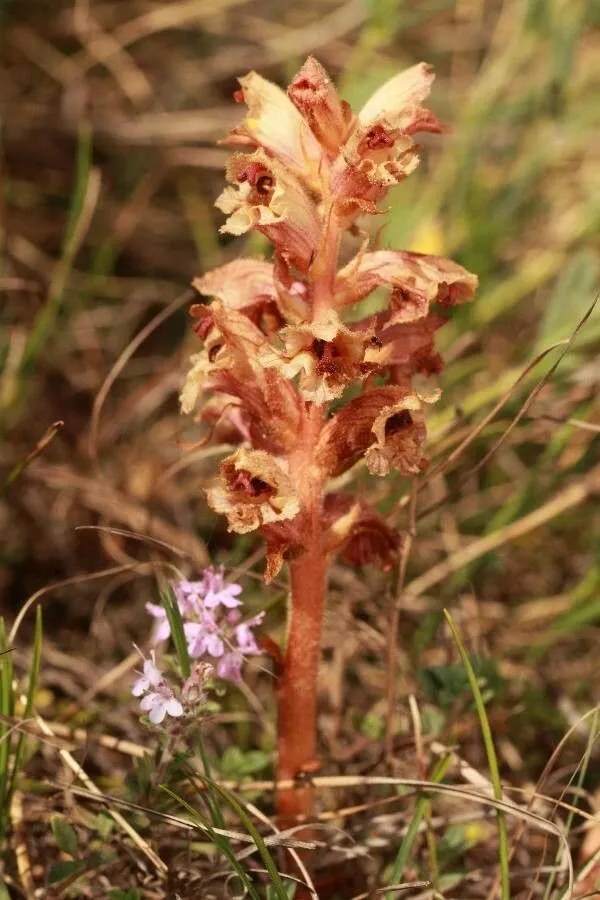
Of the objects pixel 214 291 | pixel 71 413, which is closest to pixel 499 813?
pixel 214 291

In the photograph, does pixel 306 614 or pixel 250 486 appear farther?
pixel 306 614

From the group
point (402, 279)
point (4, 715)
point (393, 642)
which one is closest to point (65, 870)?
point (4, 715)

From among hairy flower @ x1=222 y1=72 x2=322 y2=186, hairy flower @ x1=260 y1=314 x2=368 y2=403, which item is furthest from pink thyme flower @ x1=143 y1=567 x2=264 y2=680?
hairy flower @ x1=222 y1=72 x2=322 y2=186

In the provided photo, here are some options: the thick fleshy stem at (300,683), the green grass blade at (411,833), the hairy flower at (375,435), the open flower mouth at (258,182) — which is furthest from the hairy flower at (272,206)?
the green grass blade at (411,833)

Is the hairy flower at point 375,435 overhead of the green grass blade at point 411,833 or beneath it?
overhead

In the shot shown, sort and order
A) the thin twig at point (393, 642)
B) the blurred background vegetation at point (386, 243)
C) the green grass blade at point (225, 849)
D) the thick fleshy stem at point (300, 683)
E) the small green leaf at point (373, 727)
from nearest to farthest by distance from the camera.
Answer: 1. the green grass blade at point (225, 849)
2. the thick fleshy stem at point (300, 683)
3. the thin twig at point (393, 642)
4. the small green leaf at point (373, 727)
5. the blurred background vegetation at point (386, 243)

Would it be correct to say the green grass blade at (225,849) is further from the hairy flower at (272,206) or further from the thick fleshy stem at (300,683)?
the hairy flower at (272,206)

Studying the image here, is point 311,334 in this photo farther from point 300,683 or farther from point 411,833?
point 411,833
